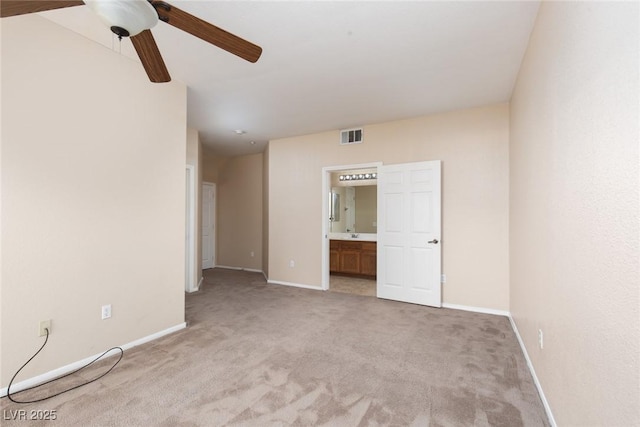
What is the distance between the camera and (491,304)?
373 centimetres

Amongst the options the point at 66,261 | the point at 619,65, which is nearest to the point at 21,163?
the point at 66,261

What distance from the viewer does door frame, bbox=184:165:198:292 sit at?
187 inches

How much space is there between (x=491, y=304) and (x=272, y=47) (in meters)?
3.81

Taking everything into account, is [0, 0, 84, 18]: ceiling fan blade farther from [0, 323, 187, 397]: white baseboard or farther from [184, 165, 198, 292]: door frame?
[184, 165, 198, 292]: door frame

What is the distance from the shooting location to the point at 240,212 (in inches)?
269

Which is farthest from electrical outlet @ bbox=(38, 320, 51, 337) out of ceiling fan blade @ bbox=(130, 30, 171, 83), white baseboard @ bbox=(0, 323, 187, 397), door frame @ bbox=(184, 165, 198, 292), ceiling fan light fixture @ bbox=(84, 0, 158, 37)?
door frame @ bbox=(184, 165, 198, 292)

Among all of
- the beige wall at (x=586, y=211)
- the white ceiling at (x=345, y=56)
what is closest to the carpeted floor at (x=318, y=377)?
the beige wall at (x=586, y=211)

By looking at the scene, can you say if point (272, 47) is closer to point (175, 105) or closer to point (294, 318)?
point (175, 105)

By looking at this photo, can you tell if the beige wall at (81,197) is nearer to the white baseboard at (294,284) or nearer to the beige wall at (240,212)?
the white baseboard at (294,284)

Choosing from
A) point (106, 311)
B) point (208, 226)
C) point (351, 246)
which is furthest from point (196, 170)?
point (351, 246)

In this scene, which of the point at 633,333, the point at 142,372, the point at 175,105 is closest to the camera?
the point at 633,333

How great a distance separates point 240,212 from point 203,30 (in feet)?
18.3

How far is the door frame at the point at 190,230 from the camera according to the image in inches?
187

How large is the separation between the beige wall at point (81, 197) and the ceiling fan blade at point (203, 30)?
152cm
